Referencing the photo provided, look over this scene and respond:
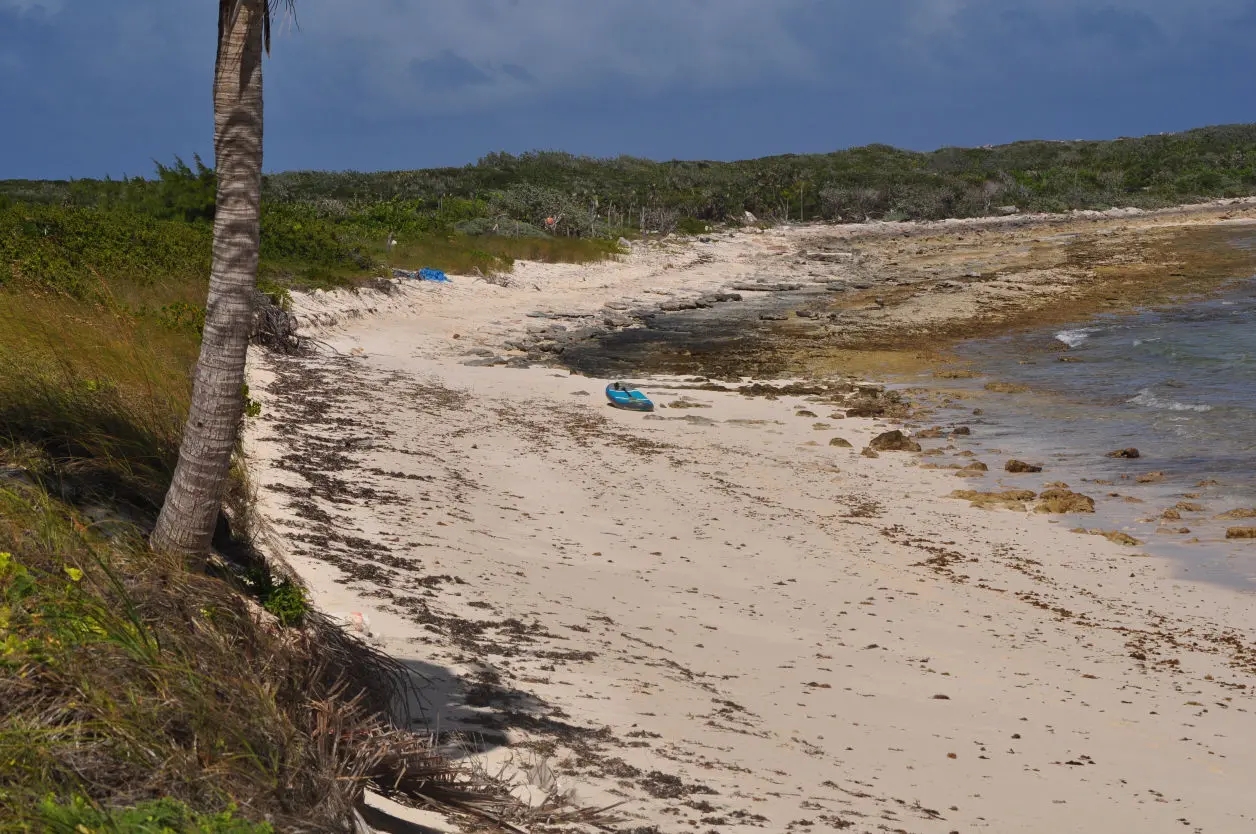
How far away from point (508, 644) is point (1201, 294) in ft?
123

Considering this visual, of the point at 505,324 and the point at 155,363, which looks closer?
the point at 155,363

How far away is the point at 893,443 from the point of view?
55.8 feet

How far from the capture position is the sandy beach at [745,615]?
614 cm

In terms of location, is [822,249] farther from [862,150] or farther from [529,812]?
[862,150]

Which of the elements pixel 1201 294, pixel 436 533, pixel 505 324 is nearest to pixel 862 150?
pixel 1201 294

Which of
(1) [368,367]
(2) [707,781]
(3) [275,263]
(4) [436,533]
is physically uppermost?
(3) [275,263]

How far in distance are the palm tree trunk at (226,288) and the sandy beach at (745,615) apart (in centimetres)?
177

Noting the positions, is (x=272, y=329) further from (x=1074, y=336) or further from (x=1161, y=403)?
(x=1074, y=336)

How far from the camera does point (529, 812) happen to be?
193 inches

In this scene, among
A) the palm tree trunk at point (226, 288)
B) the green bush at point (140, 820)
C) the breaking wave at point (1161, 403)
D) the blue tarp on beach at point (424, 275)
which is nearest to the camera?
the green bush at point (140, 820)

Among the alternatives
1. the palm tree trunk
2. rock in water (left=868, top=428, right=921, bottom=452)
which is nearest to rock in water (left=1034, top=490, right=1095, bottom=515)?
rock in water (left=868, top=428, right=921, bottom=452)

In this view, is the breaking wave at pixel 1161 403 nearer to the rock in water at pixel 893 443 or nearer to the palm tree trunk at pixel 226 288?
the rock in water at pixel 893 443

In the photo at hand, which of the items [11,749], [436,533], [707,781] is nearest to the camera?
[11,749]

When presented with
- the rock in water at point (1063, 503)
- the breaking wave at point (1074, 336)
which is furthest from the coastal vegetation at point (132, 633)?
the breaking wave at point (1074, 336)
